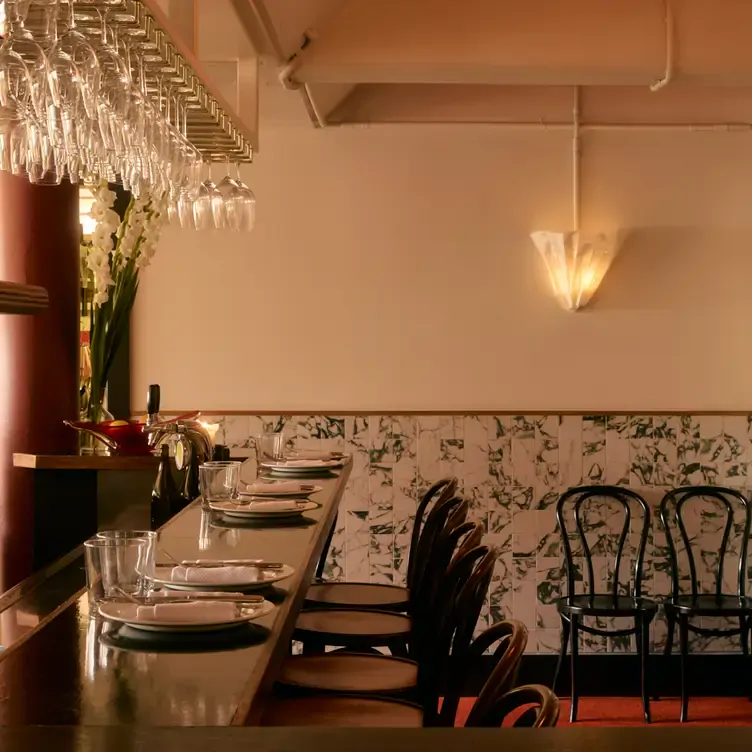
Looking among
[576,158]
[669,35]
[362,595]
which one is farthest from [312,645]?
[576,158]

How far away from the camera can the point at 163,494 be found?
11.2 ft

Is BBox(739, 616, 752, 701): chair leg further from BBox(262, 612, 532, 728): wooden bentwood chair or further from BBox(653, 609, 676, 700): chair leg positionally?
BBox(262, 612, 532, 728): wooden bentwood chair

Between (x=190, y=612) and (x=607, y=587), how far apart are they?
14.2 ft

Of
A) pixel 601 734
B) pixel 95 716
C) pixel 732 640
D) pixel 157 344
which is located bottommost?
pixel 732 640

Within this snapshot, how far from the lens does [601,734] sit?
2.53 ft

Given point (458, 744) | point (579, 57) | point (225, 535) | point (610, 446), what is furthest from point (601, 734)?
point (610, 446)

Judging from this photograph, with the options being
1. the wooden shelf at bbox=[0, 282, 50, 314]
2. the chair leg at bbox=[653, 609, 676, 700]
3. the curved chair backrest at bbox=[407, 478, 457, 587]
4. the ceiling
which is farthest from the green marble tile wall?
the wooden shelf at bbox=[0, 282, 50, 314]

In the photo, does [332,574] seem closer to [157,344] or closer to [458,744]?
[157,344]

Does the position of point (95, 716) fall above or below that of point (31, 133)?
below

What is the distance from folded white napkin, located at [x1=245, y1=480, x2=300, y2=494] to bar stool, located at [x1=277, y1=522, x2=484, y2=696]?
54cm

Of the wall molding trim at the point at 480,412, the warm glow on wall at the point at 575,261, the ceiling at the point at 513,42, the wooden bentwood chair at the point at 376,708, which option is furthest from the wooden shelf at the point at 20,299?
the warm glow on wall at the point at 575,261

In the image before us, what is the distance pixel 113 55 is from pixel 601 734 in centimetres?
224

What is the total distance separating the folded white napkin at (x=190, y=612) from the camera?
5.68 feet

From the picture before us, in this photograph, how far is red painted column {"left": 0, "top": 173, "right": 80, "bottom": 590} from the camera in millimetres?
3219
